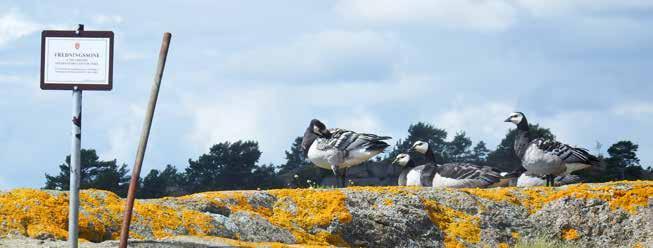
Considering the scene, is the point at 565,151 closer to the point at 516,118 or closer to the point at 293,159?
the point at 516,118

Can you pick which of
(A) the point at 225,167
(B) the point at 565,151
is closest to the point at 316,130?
(B) the point at 565,151

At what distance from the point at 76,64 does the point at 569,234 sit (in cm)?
620

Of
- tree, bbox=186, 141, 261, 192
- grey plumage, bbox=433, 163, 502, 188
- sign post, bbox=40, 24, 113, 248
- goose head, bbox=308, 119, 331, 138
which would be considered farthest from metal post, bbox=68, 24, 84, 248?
tree, bbox=186, 141, 261, 192

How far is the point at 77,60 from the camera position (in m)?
12.3

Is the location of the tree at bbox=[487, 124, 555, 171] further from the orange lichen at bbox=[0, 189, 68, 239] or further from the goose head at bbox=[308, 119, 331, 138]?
the orange lichen at bbox=[0, 189, 68, 239]

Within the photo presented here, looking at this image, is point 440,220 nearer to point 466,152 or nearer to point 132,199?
point 132,199

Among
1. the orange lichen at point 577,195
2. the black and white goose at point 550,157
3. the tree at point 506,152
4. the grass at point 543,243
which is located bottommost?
the grass at point 543,243

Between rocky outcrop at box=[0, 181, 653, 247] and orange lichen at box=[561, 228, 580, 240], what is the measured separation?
1cm

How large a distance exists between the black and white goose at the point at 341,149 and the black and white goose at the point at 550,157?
309 cm

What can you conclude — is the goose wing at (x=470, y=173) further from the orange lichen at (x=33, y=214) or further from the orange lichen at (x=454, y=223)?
the orange lichen at (x=33, y=214)

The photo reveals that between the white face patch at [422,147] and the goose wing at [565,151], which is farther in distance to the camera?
the white face patch at [422,147]

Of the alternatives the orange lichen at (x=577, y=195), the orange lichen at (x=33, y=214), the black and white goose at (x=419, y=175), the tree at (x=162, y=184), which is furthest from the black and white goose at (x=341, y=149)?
the tree at (x=162, y=184)

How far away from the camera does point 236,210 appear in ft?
42.1

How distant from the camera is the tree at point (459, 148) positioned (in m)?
86.9
